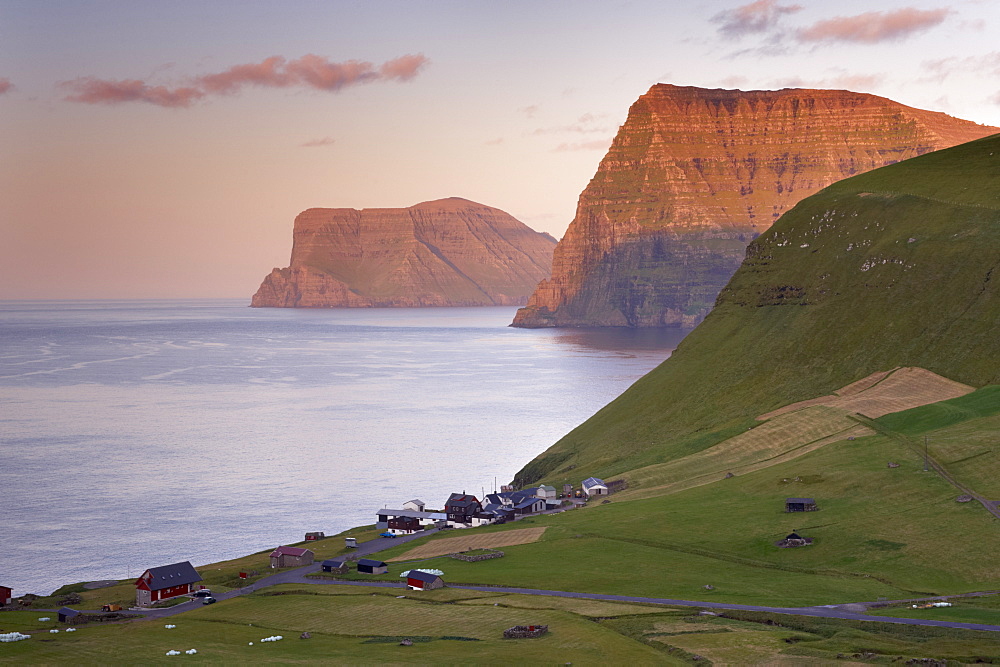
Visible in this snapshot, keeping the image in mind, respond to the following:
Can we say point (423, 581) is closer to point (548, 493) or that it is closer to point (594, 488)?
point (548, 493)

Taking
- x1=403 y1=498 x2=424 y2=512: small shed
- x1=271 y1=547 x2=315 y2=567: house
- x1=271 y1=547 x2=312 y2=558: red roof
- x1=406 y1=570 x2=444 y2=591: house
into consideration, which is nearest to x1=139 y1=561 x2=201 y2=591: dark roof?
x1=271 y1=547 x2=315 y2=567: house

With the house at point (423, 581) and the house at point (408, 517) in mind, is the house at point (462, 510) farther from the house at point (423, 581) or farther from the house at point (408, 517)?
the house at point (423, 581)

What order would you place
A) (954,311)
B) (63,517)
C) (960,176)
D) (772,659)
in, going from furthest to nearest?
(960,176) → (954,311) → (63,517) → (772,659)

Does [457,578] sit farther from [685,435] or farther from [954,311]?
[954,311]

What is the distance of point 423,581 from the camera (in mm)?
82312

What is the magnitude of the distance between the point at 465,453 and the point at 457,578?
304 ft

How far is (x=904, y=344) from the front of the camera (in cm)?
14525

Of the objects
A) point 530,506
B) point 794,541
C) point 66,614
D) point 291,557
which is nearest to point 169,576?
point 66,614

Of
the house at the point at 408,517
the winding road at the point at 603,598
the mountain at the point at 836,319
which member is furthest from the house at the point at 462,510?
the mountain at the point at 836,319

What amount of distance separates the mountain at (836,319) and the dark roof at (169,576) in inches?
2354

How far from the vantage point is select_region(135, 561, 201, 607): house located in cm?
8575

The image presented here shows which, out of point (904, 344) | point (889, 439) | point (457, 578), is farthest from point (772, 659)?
point (904, 344)

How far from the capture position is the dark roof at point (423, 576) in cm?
8231

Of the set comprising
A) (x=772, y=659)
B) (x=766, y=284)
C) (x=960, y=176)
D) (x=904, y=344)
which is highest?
(x=960, y=176)
